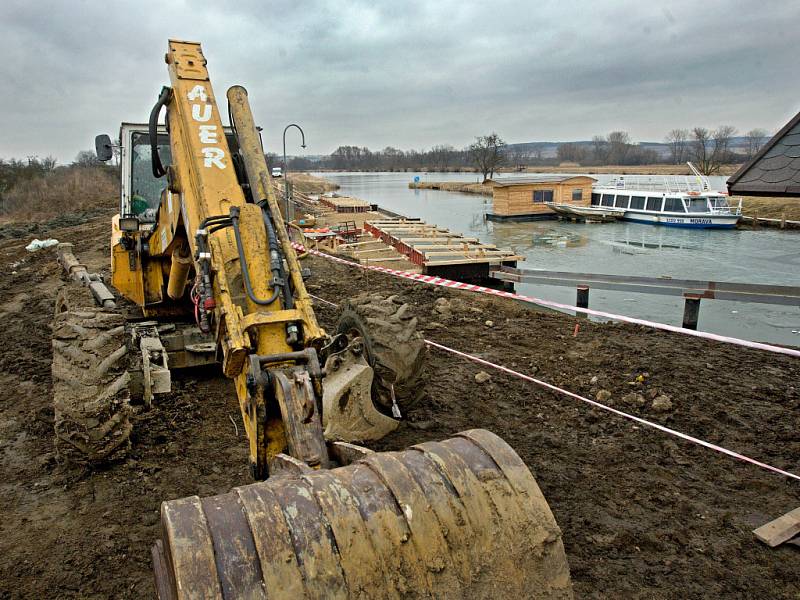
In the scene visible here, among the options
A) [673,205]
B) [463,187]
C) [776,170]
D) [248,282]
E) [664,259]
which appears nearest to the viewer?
[248,282]

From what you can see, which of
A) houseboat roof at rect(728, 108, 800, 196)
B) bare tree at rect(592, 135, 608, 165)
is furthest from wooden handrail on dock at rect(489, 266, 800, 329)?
bare tree at rect(592, 135, 608, 165)

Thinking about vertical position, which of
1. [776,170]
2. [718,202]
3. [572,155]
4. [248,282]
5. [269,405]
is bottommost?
[718,202]

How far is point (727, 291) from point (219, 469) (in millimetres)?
8305

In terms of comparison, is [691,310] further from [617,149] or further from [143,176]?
[617,149]

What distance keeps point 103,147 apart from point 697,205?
2999cm

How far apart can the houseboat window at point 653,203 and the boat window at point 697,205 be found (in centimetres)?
176

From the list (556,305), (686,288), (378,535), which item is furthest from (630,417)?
(686,288)

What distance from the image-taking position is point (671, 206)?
98.8 feet

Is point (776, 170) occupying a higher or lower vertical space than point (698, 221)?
higher

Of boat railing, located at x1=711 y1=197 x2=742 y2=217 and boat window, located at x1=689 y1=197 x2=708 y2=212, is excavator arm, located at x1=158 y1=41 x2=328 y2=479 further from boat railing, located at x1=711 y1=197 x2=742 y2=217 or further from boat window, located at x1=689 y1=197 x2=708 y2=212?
boat window, located at x1=689 y1=197 x2=708 y2=212

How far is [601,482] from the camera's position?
4602 mm

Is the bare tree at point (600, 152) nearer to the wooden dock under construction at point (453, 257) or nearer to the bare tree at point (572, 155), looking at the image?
the bare tree at point (572, 155)

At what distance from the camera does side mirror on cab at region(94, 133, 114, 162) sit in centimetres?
555

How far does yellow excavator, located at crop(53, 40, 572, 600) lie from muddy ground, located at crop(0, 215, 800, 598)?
1.65ft
